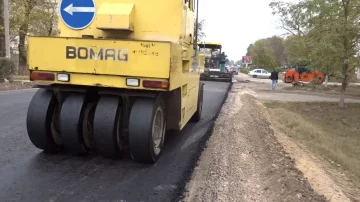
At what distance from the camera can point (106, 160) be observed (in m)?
5.45

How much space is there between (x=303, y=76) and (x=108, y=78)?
32.9 m

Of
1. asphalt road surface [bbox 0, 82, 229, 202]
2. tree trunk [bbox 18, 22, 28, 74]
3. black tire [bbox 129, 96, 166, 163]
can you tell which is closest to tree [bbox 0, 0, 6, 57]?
tree trunk [bbox 18, 22, 28, 74]

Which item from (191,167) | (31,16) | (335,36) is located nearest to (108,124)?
(191,167)

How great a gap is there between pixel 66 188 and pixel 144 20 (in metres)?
2.85

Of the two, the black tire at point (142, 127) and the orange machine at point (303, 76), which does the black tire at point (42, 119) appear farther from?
the orange machine at point (303, 76)

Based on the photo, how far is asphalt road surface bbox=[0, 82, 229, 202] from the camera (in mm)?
4164

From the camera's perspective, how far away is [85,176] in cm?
475

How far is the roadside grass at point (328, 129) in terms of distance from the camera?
23.7 ft

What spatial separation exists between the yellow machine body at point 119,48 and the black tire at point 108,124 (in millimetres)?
306

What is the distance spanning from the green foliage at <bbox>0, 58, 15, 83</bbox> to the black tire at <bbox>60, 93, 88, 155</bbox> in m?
16.9

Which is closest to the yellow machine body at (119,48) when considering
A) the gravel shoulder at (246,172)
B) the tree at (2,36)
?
the gravel shoulder at (246,172)

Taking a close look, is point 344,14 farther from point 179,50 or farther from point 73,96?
point 73,96

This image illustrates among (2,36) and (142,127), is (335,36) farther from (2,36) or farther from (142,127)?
(2,36)

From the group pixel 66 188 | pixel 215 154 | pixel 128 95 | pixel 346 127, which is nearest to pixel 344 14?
pixel 346 127
